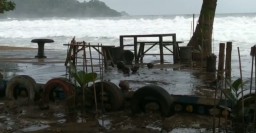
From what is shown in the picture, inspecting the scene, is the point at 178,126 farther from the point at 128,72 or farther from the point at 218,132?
the point at 128,72

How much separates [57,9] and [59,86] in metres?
129

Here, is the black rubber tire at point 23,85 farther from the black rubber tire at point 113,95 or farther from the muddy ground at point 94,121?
the black rubber tire at point 113,95

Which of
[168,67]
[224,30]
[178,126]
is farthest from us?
[224,30]

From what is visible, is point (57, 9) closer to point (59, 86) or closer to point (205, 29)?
point (205, 29)

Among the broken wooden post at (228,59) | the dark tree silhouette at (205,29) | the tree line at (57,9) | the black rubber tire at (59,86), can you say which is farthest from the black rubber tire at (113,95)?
the tree line at (57,9)

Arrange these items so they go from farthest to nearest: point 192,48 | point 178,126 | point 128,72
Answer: point 192,48, point 128,72, point 178,126

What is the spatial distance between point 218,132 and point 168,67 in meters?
9.40

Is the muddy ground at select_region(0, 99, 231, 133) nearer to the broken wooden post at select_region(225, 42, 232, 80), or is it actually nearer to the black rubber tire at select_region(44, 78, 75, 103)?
the black rubber tire at select_region(44, 78, 75, 103)

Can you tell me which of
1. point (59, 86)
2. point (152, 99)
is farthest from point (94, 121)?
point (59, 86)

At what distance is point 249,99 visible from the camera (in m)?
8.38

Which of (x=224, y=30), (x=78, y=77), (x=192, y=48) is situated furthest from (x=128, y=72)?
(x=224, y=30)

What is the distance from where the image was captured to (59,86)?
10.6m

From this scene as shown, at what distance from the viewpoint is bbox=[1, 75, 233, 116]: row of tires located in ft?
30.6

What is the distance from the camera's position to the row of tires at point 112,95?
30.6ft
